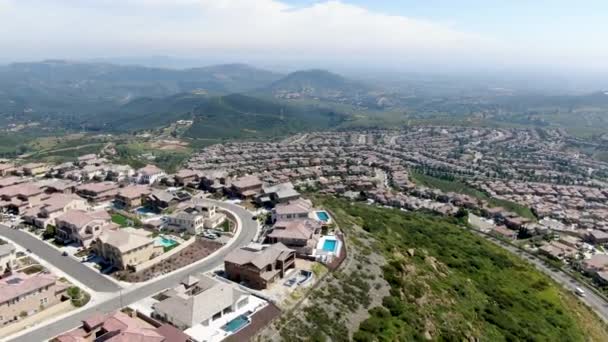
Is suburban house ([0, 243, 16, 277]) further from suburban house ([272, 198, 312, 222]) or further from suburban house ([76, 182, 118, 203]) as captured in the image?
suburban house ([272, 198, 312, 222])

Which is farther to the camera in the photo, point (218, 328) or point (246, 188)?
point (246, 188)

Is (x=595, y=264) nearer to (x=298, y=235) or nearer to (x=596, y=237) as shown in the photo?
(x=596, y=237)

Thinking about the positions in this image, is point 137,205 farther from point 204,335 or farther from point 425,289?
point 425,289

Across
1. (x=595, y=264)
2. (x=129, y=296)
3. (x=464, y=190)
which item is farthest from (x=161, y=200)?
(x=464, y=190)

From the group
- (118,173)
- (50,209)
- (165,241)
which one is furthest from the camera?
(118,173)

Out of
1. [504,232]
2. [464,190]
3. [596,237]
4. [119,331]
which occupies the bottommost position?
[464,190]

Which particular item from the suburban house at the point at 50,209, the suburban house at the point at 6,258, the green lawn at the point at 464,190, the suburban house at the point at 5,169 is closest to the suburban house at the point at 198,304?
the suburban house at the point at 6,258

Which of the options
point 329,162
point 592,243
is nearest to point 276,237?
point 592,243
